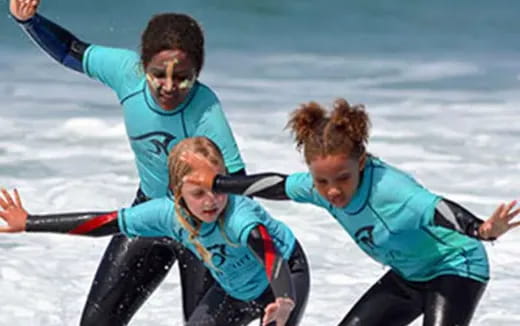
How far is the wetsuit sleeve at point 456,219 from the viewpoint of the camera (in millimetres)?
4086

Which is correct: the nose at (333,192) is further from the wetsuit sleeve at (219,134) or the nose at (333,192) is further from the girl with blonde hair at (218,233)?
the wetsuit sleeve at (219,134)

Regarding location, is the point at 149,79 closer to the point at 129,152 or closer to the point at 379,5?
the point at 129,152

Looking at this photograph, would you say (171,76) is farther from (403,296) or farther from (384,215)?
(403,296)

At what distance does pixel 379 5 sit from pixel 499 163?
624 cm

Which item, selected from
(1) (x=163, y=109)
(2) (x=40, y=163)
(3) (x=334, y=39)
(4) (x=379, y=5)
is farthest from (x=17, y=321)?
(4) (x=379, y=5)

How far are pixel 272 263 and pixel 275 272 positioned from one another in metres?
0.03

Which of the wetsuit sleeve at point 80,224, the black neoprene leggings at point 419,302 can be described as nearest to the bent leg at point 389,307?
the black neoprene leggings at point 419,302

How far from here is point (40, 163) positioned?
10469mm

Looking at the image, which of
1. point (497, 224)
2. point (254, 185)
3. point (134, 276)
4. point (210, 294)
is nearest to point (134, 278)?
point (134, 276)

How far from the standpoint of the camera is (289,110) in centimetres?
1278

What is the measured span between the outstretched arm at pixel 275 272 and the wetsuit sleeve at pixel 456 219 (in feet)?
1.71

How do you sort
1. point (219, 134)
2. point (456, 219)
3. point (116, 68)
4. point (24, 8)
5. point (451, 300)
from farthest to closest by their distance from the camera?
point (24, 8), point (116, 68), point (219, 134), point (451, 300), point (456, 219)

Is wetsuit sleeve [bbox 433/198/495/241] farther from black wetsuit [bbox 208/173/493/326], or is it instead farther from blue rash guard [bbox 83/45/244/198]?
blue rash guard [bbox 83/45/244/198]

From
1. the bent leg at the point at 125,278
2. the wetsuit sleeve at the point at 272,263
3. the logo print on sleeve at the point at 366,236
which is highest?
the logo print on sleeve at the point at 366,236
